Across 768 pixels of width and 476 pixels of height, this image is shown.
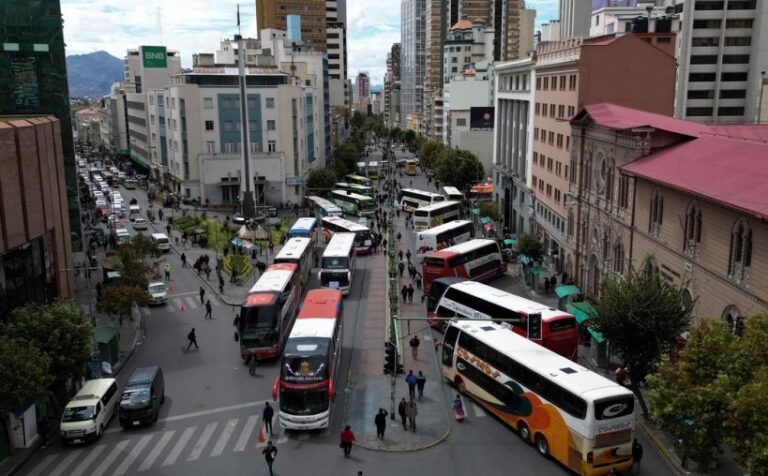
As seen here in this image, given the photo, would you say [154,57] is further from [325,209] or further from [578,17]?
[578,17]

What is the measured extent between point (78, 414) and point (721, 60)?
8762 centimetres

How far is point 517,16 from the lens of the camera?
200 m

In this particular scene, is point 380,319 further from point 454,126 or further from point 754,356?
point 454,126

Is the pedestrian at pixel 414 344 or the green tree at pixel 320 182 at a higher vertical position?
the green tree at pixel 320 182

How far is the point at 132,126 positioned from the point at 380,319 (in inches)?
4590

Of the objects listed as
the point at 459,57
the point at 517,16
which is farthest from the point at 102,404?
the point at 517,16

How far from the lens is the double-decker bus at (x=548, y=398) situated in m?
23.9

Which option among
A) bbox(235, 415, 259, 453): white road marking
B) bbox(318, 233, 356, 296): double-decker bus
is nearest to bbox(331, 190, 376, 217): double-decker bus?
bbox(318, 233, 356, 296): double-decker bus

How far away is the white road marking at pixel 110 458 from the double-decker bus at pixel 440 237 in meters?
36.7

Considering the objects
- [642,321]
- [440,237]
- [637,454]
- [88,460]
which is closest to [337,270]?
[440,237]

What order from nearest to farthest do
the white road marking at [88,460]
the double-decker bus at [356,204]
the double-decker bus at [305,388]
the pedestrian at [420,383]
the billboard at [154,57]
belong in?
the white road marking at [88,460]
the double-decker bus at [305,388]
the pedestrian at [420,383]
the double-decker bus at [356,204]
the billboard at [154,57]

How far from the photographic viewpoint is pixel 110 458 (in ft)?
88.4

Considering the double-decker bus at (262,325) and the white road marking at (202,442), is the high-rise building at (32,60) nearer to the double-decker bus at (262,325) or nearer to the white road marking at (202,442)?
the double-decker bus at (262,325)

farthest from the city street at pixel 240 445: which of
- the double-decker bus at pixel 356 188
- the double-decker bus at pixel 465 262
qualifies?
the double-decker bus at pixel 356 188
